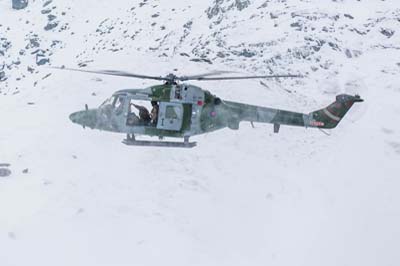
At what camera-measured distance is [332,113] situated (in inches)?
770

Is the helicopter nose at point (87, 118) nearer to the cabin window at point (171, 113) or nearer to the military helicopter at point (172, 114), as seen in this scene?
the military helicopter at point (172, 114)

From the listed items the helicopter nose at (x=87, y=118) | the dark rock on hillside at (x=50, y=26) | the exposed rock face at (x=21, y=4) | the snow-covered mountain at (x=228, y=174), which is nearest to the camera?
the helicopter nose at (x=87, y=118)

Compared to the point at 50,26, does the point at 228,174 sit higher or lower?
higher

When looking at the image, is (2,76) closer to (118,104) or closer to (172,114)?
(118,104)

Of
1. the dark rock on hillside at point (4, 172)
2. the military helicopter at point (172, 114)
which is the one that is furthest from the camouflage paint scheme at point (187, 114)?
the dark rock on hillside at point (4, 172)

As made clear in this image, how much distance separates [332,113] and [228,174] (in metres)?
5.68

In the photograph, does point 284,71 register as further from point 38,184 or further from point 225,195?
point 38,184

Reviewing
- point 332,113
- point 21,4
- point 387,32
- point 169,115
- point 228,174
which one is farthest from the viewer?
point 21,4

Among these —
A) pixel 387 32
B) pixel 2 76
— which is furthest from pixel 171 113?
pixel 2 76

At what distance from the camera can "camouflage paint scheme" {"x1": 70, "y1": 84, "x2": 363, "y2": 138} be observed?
18.0m

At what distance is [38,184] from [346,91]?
17.7 m

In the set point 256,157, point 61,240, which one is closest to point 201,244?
point 61,240

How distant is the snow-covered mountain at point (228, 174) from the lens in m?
19.8

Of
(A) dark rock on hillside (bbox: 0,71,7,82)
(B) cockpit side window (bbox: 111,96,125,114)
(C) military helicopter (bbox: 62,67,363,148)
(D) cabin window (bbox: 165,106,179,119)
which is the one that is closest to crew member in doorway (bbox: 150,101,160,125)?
(C) military helicopter (bbox: 62,67,363,148)
